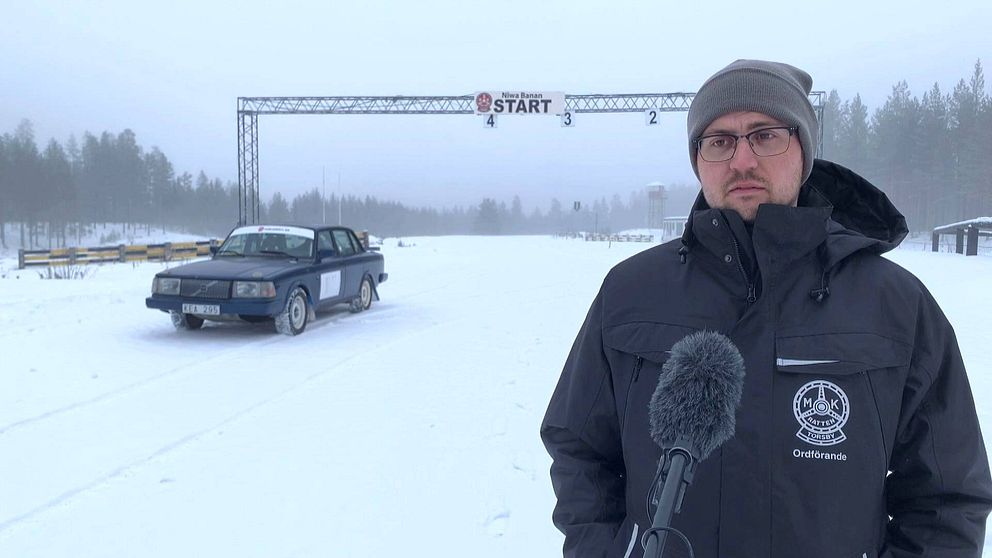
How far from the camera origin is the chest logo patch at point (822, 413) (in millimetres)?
1467

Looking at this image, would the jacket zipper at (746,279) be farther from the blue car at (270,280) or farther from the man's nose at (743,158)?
the blue car at (270,280)

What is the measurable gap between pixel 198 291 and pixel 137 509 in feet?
18.0

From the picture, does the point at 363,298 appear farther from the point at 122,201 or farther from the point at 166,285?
the point at 122,201

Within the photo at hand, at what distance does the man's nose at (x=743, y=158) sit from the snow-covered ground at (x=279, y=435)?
7.38 ft

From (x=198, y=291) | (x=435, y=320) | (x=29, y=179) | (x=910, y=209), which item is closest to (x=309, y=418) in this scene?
(x=198, y=291)

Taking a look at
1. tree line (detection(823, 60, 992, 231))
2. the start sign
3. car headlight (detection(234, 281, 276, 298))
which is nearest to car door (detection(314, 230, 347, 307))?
car headlight (detection(234, 281, 276, 298))

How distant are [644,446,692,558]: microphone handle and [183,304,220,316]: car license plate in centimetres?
833

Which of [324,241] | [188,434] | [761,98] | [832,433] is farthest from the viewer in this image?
[324,241]

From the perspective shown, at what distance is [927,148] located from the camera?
58.1 metres

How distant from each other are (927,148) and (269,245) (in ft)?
206

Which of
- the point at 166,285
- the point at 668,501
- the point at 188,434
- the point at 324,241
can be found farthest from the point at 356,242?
the point at 668,501

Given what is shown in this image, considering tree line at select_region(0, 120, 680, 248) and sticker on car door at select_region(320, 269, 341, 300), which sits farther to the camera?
tree line at select_region(0, 120, 680, 248)

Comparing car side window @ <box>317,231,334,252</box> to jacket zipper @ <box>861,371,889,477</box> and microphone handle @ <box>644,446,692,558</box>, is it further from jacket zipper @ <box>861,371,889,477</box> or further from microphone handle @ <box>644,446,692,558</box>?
microphone handle @ <box>644,446,692,558</box>

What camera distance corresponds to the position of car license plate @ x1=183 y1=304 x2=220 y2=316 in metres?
8.62
